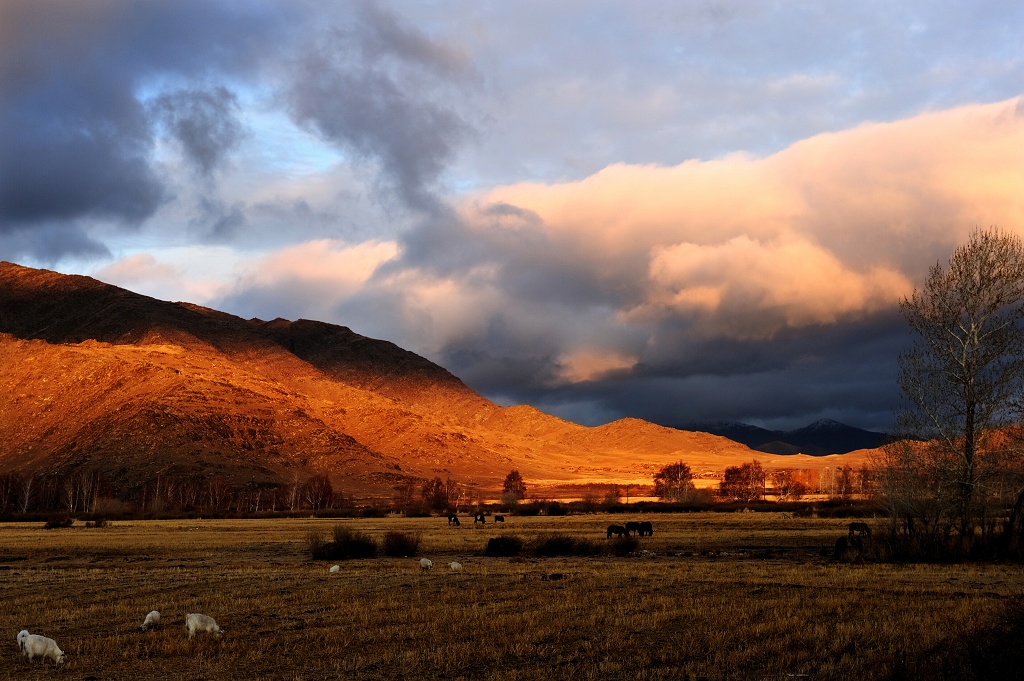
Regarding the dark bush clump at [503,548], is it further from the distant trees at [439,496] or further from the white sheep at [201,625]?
the distant trees at [439,496]

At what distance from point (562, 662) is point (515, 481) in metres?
169

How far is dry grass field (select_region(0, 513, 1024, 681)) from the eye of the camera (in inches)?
591

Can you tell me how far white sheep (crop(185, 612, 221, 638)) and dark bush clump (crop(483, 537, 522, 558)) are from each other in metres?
23.6

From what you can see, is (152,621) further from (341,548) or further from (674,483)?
(674,483)

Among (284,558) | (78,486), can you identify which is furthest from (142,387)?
(284,558)

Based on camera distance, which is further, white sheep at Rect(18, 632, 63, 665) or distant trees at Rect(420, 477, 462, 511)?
distant trees at Rect(420, 477, 462, 511)

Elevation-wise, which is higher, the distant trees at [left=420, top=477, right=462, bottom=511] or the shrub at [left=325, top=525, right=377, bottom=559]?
the shrub at [left=325, top=525, right=377, bottom=559]

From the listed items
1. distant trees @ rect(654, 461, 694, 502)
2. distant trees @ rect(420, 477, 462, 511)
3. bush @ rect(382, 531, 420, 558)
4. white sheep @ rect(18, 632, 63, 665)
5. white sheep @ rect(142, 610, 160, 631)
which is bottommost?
distant trees @ rect(420, 477, 462, 511)

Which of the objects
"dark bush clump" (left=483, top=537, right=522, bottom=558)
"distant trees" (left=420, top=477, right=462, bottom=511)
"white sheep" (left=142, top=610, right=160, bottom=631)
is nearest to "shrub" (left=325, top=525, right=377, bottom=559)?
"dark bush clump" (left=483, top=537, right=522, bottom=558)

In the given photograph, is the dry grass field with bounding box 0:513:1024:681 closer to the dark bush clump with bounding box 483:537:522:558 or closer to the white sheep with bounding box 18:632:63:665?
the white sheep with bounding box 18:632:63:665

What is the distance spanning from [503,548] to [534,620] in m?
22.8

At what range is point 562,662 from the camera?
15562 mm

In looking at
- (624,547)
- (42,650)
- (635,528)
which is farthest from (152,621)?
Answer: (635,528)

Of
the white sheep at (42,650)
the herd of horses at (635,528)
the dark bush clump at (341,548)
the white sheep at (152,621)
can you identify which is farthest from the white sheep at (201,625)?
the herd of horses at (635,528)
